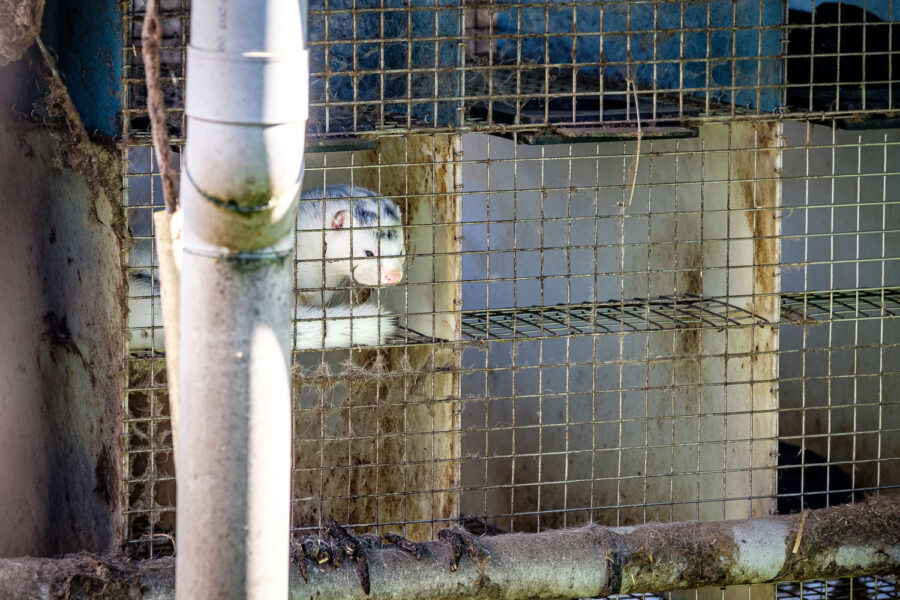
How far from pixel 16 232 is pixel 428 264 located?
1.04m

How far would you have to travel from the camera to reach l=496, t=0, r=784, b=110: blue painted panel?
250 centimetres

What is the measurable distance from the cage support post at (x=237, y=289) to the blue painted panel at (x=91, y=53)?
134cm

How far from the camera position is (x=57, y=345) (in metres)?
2.64

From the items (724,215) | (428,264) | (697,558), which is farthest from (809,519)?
(428,264)

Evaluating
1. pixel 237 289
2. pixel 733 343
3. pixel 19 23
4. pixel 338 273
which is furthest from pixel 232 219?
pixel 338 273

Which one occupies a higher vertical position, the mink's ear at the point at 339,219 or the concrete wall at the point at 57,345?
the mink's ear at the point at 339,219

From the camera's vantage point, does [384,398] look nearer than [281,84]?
No

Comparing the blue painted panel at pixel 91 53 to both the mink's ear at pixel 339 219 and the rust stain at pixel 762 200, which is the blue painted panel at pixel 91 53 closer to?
the mink's ear at pixel 339 219

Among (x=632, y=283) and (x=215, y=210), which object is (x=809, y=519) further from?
(x=215, y=210)

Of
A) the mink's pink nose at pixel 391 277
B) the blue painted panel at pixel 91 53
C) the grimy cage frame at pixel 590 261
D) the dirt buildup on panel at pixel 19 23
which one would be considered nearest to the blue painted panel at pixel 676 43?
the grimy cage frame at pixel 590 261

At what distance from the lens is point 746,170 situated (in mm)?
2879

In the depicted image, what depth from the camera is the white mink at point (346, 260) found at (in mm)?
2549

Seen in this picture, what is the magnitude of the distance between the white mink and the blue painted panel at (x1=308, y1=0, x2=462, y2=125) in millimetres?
245

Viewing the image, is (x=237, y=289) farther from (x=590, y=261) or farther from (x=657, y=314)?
(x=590, y=261)
